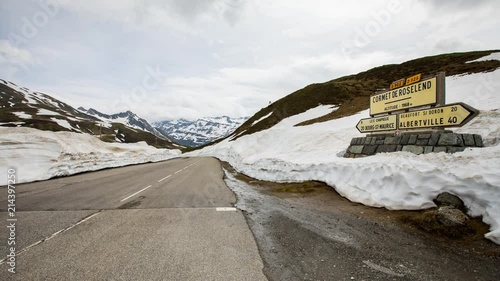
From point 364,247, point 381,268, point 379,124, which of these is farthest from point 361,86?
point 381,268

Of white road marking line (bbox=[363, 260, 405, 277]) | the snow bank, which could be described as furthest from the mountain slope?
white road marking line (bbox=[363, 260, 405, 277])

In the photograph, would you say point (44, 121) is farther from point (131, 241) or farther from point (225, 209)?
point (131, 241)

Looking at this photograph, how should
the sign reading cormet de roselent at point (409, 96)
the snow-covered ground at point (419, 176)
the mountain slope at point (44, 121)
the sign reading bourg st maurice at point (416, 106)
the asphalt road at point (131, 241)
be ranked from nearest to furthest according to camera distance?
the asphalt road at point (131, 241) → the snow-covered ground at point (419, 176) → the sign reading bourg st maurice at point (416, 106) → the sign reading cormet de roselent at point (409, 96) → the mountain slope at point (44, 121)

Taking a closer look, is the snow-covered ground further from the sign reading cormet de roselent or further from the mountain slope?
the mountain slope

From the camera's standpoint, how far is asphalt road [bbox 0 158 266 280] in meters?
3.81

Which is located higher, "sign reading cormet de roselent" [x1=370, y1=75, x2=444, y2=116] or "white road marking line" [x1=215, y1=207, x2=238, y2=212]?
"sign reading cormet de roselent" [x1=370, y1=75, x2=444, y2=116]

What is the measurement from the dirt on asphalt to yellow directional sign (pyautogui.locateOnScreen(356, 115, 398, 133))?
17.5 ft

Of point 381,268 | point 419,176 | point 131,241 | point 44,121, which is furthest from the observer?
point 44,121

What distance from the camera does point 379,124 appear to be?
477 inches

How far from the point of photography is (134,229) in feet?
19.0

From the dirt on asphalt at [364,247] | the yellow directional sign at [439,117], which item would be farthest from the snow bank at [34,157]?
the yellow directional sign at [439,117]

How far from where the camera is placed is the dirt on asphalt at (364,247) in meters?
3.88

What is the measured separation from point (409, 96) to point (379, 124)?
202 centimetres

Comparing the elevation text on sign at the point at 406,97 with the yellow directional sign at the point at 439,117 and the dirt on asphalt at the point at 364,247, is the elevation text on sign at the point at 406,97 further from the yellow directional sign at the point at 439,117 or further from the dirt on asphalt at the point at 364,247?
the dirt on asphalt at the point at 364,247
